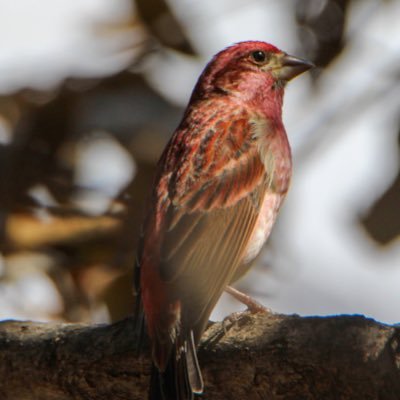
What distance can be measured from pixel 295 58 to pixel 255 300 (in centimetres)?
178

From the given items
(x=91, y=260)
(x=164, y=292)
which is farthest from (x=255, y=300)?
(x=91, y=260)

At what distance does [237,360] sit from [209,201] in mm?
1195

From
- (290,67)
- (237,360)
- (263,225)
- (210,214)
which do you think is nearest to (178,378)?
(237,360)

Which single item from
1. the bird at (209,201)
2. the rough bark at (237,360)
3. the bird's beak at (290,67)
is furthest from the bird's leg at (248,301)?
the bird's beak at (290,67)

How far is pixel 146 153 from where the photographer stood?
22.2 ft

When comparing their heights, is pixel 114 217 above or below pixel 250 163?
below

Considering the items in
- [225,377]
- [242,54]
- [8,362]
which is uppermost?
[242,54]

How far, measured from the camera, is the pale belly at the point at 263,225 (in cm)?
580

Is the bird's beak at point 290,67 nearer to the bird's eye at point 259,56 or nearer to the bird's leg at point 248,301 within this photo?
the bird's eye at point 259,56

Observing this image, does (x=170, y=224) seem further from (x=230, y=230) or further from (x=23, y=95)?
(x=23, y=95)

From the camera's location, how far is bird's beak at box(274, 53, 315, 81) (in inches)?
265

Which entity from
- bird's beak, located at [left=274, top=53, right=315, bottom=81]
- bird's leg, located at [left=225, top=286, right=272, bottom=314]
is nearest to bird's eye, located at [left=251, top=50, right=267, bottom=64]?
bird's beak, located at [left=274, top=53, right=315, bottom=81]

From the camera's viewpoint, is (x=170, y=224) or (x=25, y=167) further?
(x=25, y=167)

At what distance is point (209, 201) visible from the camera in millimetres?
5656
